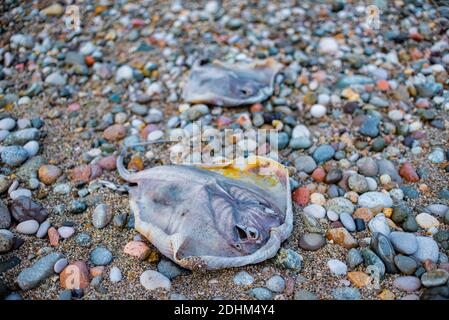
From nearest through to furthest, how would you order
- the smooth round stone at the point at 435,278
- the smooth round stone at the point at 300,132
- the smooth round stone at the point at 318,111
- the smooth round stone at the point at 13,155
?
1. the smooth round stone at the point at 435,278
2. the smooth round stone at the point at 13,155
3. the smooth round stone at the point at 300,132
4. the smooth round stone at the point at 318,111

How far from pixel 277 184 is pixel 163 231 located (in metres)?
1.01

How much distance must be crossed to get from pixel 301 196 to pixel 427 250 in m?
1.04

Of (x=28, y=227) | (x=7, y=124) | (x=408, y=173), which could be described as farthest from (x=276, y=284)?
(x=7, y=124)

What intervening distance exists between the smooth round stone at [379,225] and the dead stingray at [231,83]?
175 cm

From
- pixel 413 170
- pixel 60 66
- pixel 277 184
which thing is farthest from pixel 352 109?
pixel 60 66

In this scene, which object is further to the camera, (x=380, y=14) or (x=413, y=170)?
(x=380, y=14)

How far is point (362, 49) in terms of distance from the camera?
5.10 metres

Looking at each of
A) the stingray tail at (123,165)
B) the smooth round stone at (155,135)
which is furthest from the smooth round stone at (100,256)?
the smooth round stone at (155,135)

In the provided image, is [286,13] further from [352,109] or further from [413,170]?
[413,170]

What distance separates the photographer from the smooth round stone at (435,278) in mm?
2859

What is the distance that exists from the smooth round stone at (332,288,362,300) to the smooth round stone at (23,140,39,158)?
3.00 m

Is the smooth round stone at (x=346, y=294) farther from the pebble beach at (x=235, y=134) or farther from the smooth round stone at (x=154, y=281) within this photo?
the smooth round stone at (x=154, y=281)

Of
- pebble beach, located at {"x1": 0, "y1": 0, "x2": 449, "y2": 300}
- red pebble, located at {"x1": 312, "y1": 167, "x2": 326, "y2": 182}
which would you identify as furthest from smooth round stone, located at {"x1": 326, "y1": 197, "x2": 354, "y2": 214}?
red pebble, located at {"x1": 312, "y1": 167, "x2": 326, "y2": 182}
